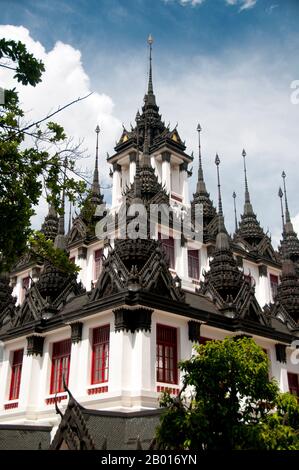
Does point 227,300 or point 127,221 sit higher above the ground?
point 127,221

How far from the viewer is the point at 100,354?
2252cm

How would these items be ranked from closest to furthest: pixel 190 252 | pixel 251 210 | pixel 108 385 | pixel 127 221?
pixel 108 385 < pixel 127 221 < pixel 190 252 < pixel 251 210

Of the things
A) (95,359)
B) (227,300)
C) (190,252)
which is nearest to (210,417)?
(95,359)

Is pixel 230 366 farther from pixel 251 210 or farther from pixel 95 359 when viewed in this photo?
pixel 251 210

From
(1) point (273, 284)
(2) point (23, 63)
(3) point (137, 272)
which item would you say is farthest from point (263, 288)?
(2) point (23, 63)

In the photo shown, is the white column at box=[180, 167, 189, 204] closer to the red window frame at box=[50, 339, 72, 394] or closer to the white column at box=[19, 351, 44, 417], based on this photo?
the red window frame at box=[50, 339, 72, 394]

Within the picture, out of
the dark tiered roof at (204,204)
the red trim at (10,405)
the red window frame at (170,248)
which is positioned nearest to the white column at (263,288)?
the dark tiered roof at (204,204)

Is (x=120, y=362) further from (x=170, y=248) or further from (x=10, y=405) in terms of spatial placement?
(x=170, y=248)

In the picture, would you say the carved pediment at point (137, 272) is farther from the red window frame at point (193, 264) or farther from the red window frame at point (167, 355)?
the red window frame at point (193, 264)

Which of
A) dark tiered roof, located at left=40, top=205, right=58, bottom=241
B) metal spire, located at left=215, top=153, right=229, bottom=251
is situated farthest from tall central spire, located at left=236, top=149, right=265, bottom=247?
dark tiered roof, located at left=40, top=205, right=58, bottom=241

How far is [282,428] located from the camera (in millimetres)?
12938

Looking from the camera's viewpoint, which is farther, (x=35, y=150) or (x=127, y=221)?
(x=127, y=221)

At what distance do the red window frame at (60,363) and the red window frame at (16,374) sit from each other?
2.29m

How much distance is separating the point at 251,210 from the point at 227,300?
46.1 ft
